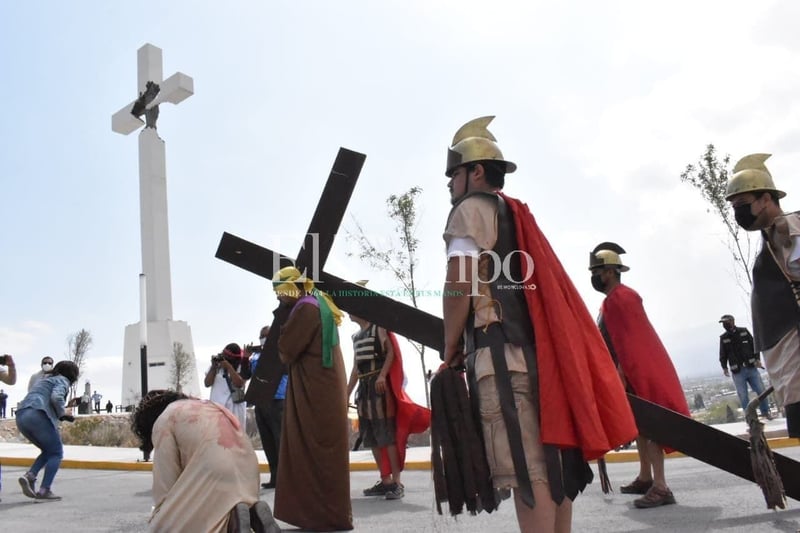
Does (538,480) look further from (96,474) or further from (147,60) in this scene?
(147,60)

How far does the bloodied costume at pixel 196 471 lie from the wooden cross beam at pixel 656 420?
4.19 feet

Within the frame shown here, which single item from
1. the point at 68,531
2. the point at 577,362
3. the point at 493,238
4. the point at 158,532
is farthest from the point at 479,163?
the point at 68,531

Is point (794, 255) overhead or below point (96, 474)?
overhead

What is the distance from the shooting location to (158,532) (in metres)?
3.02

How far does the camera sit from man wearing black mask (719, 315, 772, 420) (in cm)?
1113

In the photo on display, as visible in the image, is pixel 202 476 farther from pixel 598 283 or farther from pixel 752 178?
pixel 598 283

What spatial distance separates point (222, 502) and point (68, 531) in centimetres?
293

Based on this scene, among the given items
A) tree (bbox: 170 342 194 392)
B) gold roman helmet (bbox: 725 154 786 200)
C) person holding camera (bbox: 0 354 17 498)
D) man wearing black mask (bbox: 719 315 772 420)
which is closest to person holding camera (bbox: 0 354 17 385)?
person holding camera (bbox: 0 354 17 498)

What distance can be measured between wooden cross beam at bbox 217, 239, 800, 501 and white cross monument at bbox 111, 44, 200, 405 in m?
23.7

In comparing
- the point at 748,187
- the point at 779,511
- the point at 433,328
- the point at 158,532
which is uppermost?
the point at 748,187

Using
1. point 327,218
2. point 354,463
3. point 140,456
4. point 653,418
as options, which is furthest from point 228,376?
point 653,418

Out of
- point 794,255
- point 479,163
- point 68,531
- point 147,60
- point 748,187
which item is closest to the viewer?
point 479,163

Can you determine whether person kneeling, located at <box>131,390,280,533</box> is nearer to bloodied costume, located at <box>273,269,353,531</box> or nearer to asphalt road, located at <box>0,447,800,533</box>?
asphalt road, located at <box>0,447,800,533</box>

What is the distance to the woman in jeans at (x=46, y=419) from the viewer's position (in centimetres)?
705
